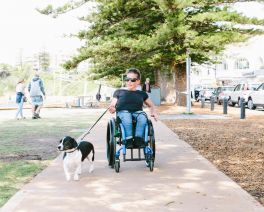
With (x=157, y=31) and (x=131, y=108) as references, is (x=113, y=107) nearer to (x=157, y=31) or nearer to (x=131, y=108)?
(x=131, y=108)

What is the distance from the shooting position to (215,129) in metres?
14.7

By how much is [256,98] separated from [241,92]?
12.0 ft

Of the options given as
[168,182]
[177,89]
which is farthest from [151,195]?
[177,89]

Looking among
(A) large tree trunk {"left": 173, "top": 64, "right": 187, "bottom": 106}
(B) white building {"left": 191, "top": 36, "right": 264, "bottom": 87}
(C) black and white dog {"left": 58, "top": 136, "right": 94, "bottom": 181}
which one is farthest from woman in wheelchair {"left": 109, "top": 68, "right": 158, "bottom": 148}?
(B) white building {"left": 191, "top": 36, "right": 264, "bottom": 87}

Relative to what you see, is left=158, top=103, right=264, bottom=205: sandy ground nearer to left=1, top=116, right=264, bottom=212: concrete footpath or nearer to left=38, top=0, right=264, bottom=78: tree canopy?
left=1, top=116, right=264, bottom=212: concrete footpath

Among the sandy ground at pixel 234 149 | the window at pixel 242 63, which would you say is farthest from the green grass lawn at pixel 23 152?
the window at pixel 242 63

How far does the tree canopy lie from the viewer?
24.4m

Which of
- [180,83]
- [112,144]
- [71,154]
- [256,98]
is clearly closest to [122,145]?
[112,144]

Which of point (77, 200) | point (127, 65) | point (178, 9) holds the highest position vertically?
point (178, 9)

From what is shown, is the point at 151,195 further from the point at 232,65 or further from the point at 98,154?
the point at 232,65

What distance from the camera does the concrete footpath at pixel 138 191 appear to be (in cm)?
543

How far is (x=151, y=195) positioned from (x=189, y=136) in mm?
6902

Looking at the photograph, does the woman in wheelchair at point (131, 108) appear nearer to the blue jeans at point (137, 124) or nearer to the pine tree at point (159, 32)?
the blue jeans at point (137, 124)

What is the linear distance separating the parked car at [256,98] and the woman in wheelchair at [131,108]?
2050 cm
